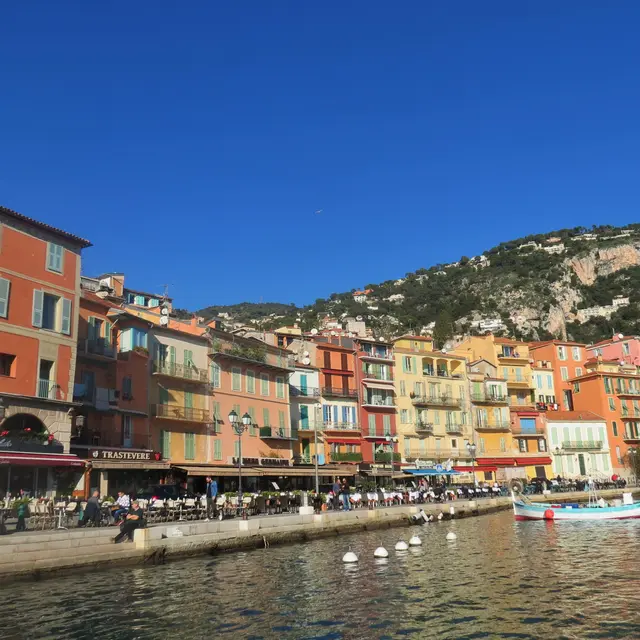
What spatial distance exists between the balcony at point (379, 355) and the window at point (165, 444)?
25259mm

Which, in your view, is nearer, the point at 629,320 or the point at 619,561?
the point at 619,561

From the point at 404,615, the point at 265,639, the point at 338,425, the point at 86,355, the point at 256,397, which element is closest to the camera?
the point at 265,639

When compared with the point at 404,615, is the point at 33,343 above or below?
above

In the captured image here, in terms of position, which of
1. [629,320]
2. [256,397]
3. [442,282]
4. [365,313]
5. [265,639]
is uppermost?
[442,282]

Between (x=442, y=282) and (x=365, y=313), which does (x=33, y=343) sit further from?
(x=442, y=282)

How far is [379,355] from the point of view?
66250 mm

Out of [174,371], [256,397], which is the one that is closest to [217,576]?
[174,371]

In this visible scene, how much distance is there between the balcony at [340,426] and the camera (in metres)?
59.3

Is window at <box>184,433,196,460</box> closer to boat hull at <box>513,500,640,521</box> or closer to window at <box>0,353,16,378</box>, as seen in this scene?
window at <box>0,353,16,378</box>

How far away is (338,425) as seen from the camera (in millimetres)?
59938

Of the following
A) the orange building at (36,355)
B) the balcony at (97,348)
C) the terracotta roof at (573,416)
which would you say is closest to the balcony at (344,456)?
the balcony at (97,348)

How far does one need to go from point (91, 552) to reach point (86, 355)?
54.8ft

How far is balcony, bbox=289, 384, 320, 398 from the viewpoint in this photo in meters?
58.0

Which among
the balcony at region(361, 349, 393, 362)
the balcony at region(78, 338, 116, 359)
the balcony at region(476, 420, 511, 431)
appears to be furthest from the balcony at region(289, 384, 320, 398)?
the balcony at region(78, 338, 116, 359)
